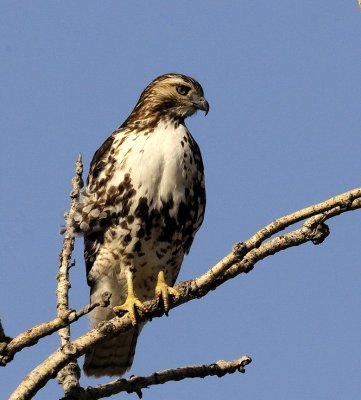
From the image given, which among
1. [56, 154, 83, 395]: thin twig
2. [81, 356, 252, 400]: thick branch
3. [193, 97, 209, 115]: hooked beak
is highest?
[193, 97, 209, 115]: hooked beak

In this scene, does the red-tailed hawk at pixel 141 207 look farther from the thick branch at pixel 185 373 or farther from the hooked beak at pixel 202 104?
the thick branch at pixel 185 373

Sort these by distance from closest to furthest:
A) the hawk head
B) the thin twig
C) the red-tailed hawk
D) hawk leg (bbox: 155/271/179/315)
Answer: the thin twig → hawk leg (bbox: 155/271/179/315) → the red-tailed hawk → the hawk head

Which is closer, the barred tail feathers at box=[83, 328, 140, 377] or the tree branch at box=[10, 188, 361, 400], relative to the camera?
the tree branch at box=[10, 188, 361, 400]

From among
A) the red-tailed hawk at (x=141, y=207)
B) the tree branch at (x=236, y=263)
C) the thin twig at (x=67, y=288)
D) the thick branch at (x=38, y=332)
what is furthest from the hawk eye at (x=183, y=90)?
the thick branch at (x=38, y=332)

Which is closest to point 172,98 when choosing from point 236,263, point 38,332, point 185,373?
point 185,373

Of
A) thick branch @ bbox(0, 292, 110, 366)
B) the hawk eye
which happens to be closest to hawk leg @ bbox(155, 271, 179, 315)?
thick branch @ bbox(0, 292, 110, 366)

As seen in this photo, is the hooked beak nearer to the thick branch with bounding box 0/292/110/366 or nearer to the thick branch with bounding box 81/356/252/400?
the thick branch with bounding box 81/356/252/400

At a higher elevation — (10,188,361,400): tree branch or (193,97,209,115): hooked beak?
(193,97,209,115): hooked beak

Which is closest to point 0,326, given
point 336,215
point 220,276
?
point 220,276

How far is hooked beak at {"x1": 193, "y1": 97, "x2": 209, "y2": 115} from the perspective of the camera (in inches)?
332

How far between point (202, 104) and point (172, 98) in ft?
0.99

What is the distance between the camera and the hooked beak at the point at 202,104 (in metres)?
8.42

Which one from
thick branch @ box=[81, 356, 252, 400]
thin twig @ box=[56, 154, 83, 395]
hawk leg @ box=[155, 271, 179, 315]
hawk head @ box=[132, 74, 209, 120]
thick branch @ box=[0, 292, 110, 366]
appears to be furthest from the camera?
hawk head @ box=[132, 74, 209, 120]

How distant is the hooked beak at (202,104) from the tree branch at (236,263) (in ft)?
11.5
